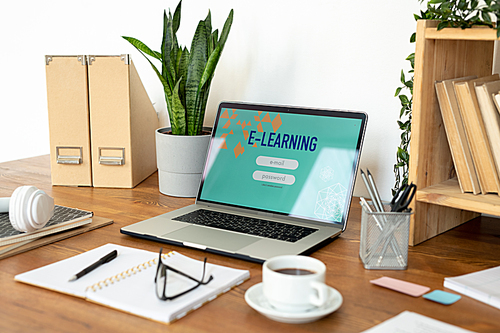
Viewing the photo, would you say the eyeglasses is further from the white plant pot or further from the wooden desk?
the white plant pot

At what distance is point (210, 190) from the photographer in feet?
3.67

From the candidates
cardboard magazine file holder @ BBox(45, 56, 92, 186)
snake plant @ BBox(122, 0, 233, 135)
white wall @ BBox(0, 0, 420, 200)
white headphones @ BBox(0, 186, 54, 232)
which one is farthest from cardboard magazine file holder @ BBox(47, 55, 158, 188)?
white headphones @ BBox(0, 186, 54, 232)

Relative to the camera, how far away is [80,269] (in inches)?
29.8

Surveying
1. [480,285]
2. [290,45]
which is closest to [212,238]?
[480,285]

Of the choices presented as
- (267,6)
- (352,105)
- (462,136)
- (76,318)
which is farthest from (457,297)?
(267,6)

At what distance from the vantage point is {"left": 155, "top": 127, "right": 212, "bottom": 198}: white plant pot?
122 centimetres

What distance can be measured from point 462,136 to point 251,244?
432 mm

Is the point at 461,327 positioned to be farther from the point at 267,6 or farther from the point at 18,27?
the point at 18,27

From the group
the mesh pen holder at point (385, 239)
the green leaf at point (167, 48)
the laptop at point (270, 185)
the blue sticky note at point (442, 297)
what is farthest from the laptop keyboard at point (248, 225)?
the green leaf at point (167, 48)

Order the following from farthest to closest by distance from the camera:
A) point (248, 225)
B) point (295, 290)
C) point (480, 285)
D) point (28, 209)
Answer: point (248, 225) < point (28, 209) < point (480, 285) < point (295, 290)

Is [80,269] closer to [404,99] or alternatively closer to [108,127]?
[108,127]

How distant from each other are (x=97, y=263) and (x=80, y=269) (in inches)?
1.1

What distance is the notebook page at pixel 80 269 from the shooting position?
699mm

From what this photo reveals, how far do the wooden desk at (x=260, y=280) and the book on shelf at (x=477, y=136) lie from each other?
130 millimetres
